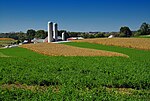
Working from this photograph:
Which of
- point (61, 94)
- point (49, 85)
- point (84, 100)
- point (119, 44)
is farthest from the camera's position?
point (119, 44)

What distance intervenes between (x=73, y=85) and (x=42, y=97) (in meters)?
3.51

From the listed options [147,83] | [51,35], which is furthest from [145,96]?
[51,35]

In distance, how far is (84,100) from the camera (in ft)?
35.1

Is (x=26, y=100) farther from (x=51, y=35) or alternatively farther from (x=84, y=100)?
(x=51, y=35)

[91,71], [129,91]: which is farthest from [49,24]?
[129,91]

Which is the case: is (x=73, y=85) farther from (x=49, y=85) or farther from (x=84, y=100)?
(x=84, y=100)

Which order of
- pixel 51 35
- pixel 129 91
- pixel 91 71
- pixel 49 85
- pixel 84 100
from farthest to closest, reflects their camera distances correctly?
pixel 51 35 < pixel 91 71 < pixel 49 85 < pixel 129 91 < pixel 84 100

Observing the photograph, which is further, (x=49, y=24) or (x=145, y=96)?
(x=49, y=24)

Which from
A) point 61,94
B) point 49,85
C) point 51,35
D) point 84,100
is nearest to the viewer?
point 84,100

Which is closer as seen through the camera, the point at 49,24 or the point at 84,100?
the point at 84,100

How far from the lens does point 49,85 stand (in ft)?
50.0

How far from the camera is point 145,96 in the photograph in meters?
12.5

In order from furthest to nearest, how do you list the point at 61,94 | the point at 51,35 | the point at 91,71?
the point at 51,35 → the point at 91,71 → the point at 61,94

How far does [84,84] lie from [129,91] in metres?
2.38
